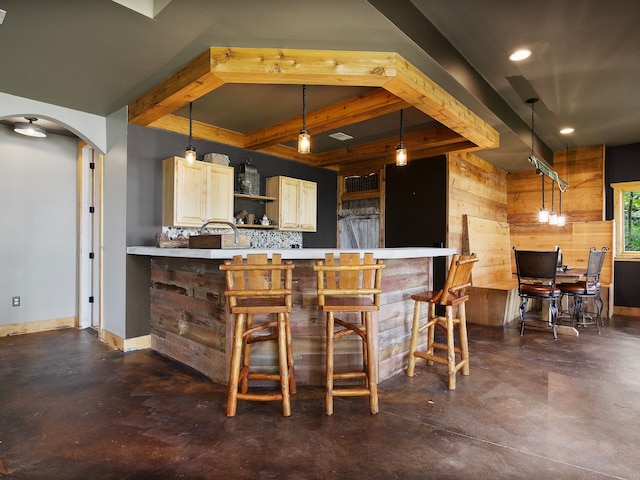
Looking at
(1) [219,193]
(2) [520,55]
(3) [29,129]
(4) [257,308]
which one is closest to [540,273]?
(2) [520,55]

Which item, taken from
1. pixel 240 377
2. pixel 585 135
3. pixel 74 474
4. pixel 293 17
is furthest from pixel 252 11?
pixel 585 135

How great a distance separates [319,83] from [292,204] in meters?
2.72

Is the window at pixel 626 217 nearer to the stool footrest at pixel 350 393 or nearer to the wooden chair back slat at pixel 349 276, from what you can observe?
the wooden chair back slat at pixel 349 276

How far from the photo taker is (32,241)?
4.66 metres

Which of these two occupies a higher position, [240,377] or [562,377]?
[240,377]

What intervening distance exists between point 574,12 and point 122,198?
14.0 ft

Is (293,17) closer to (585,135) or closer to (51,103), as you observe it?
(51,103)

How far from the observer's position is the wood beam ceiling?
270 cm

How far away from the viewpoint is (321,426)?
227 centimetres

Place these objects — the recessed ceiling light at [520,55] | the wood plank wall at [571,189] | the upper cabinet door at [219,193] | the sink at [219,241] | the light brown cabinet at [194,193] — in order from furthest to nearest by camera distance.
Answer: the wood plank wall at [571,189]
the upper cabinet door at [219,193]
the light brown cabinet at [194,193]
the recessed ceiling light at [520,55]
the sink at [219,241]

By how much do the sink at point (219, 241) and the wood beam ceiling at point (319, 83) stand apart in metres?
1.20

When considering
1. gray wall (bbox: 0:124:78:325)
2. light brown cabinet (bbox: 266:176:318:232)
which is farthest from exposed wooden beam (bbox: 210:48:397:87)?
gray wall (bbox: 0:124:78:325)

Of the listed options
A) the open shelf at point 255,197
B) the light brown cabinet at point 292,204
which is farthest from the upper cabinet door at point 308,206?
the open shelf at point 255,197

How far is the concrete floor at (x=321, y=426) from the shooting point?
1.87m
